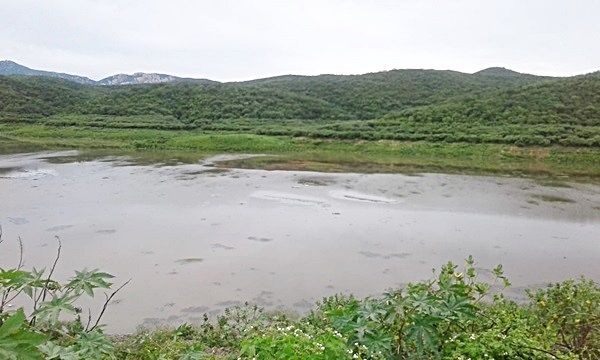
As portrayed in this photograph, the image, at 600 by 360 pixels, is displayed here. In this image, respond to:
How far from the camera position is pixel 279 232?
1191 centimetres

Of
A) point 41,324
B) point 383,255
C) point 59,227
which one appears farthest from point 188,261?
point 41,324

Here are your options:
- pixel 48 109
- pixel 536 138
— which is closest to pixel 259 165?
pixel 536 138

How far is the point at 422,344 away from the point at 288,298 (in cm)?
433

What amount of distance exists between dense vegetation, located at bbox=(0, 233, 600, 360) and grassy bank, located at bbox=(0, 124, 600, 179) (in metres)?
19.0

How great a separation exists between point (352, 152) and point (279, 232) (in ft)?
69.6

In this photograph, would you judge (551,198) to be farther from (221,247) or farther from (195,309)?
(195,309)

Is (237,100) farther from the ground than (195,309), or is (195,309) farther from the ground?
(237,100)

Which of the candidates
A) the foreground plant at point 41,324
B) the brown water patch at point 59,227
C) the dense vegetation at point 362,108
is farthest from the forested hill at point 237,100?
the foreground plant at point 41,324

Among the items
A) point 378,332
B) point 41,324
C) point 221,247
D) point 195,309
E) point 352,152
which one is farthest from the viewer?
point 352,152

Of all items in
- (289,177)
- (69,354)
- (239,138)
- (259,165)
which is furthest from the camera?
(239,138)

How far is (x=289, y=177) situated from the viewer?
21125 mm

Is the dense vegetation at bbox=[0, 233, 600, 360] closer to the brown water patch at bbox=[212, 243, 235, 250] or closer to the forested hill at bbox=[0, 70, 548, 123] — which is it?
the brown water patch at bbox=[212, 243, 235, 250]

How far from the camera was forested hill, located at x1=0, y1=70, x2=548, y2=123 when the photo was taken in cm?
5653

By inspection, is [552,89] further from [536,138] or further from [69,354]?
[69,354]
